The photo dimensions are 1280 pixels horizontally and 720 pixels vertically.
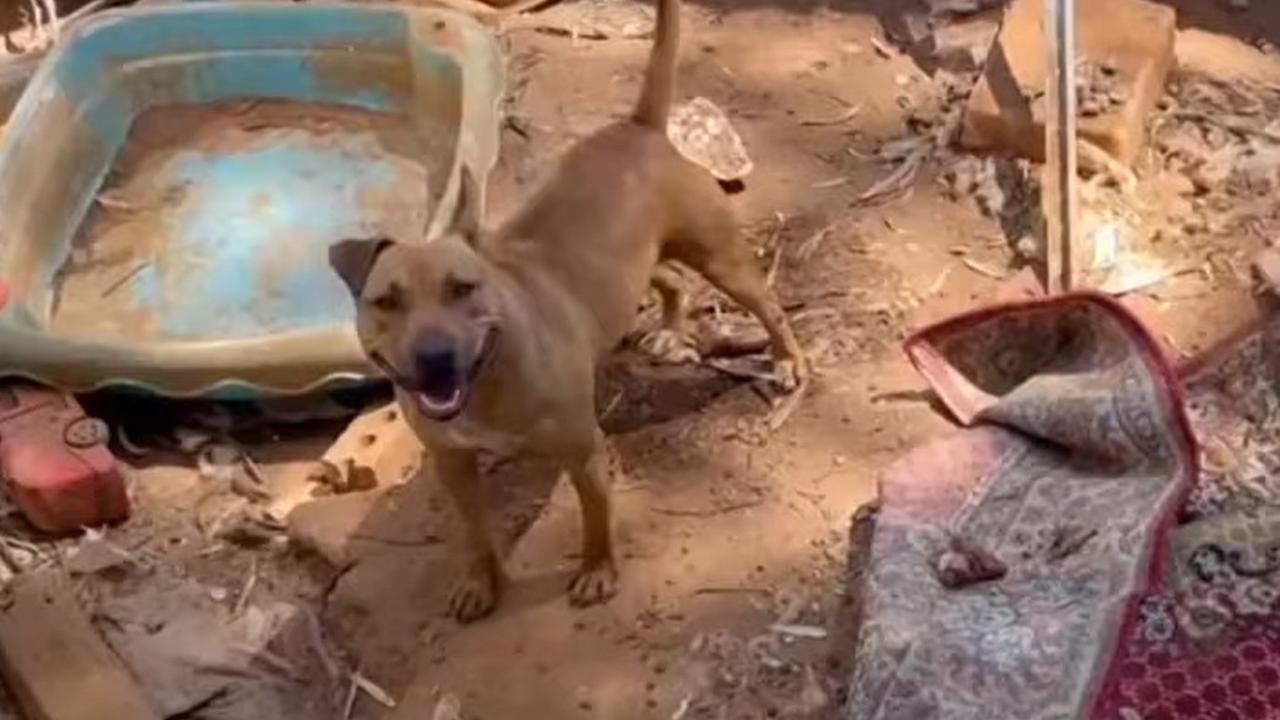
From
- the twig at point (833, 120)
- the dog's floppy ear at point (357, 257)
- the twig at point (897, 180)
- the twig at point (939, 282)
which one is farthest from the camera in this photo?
the twig at point (833, 120)

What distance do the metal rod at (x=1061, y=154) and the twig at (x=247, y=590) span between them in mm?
1424

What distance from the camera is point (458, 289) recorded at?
11.0ft

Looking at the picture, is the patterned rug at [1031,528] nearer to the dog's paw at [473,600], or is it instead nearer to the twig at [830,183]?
the dog's paw at [473,600]

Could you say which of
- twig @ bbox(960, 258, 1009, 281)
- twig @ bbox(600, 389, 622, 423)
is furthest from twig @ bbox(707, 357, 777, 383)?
twig @ bbox(960, 258, 1009, 281)

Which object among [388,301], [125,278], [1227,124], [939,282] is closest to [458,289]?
[388,301]

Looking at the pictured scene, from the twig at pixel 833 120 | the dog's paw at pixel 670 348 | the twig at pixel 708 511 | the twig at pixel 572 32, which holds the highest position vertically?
the twig at pixel 572 32

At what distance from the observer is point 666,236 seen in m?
3.93

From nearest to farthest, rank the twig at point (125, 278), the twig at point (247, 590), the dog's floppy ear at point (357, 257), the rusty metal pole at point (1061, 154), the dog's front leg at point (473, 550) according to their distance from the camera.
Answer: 1. the dog's floppy ear at point (357, 257)
2. the dog's front leg at point (473, 550)
3. the twig at point (247, 590)
4. the rusty metal pole at point (1061, 154)
5. the twig at point (125, 278)

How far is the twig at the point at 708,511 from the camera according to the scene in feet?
12.8

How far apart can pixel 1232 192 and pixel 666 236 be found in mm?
1212

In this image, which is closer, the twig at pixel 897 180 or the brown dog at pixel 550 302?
the brown dog at pixel 550 302

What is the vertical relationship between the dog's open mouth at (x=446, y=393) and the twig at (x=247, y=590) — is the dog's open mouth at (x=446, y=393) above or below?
above

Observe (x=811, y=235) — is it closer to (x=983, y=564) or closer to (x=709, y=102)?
(x=709, y=102)

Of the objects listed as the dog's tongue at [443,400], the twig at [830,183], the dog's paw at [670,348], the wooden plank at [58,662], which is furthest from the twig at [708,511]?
the twig at [830,183]
